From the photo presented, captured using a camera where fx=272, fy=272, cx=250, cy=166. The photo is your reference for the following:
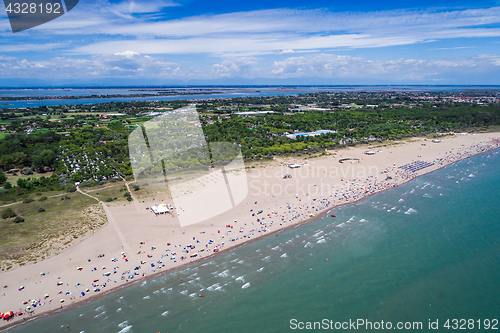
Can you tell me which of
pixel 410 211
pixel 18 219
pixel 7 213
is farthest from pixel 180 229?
pixel 410 211

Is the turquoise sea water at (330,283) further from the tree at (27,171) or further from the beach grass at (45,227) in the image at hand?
the tree at (27,171)

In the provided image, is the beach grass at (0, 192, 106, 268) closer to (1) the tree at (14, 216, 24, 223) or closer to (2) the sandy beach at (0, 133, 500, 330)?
(1) the tree at (14, 216, 24, 223)

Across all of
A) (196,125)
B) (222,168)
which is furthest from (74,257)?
(196,125)

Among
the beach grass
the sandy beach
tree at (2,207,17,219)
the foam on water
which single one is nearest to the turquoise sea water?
the foam on water

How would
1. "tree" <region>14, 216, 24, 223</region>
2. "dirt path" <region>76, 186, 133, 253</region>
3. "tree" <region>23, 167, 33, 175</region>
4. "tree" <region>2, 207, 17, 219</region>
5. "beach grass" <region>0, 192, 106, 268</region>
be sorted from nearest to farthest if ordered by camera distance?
"beach grass" <region>0, 192, 106, 268</region>, "dirt path" <region>76, 186, 133, 253</region>, "tree" <region>14, 216, 24, 223</region>, "tree" <region>2, 207, 17, 219</region>, "tree" <region>23, 167, 33, 175</region>

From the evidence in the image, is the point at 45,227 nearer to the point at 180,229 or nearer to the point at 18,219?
the point at 18,219

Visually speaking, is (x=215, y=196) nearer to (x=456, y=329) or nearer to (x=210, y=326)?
(x=210, y=326)
